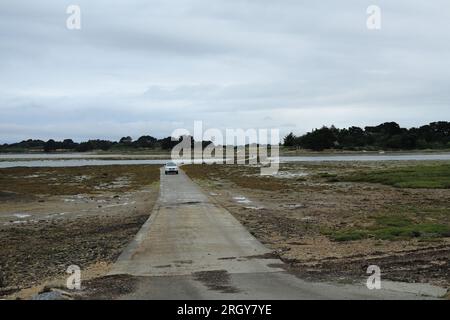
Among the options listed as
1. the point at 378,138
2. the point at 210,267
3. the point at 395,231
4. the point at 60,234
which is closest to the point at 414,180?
the point at 395,231

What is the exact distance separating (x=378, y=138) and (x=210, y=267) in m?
A: 170

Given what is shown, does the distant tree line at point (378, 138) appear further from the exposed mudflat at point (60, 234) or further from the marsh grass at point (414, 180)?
the exposed mudflat at point (60, 234)

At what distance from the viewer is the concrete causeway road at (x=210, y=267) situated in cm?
845

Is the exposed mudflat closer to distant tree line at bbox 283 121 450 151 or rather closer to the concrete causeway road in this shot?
the concrete causeway road

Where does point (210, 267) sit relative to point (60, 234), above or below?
above

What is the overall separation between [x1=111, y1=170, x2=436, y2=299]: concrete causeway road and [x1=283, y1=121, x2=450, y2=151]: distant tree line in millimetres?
142545

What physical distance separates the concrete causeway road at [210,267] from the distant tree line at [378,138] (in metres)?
143

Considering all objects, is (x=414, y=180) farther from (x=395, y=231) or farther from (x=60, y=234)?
(x=60, y=234)

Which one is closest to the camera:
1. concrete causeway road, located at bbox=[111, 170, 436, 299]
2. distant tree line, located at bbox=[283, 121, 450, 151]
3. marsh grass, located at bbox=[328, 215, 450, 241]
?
concrete causeway road, located at bbox=[111, 170, 436, 299]

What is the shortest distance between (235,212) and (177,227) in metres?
5.90

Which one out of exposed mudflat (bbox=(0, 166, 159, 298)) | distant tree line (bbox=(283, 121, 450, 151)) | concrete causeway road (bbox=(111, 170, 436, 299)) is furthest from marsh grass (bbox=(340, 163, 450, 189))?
distant tree line (bbox=(283, 121, 450, 151))

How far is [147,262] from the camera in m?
11.7

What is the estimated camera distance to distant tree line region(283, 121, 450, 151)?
159m

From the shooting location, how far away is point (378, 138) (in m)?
173
